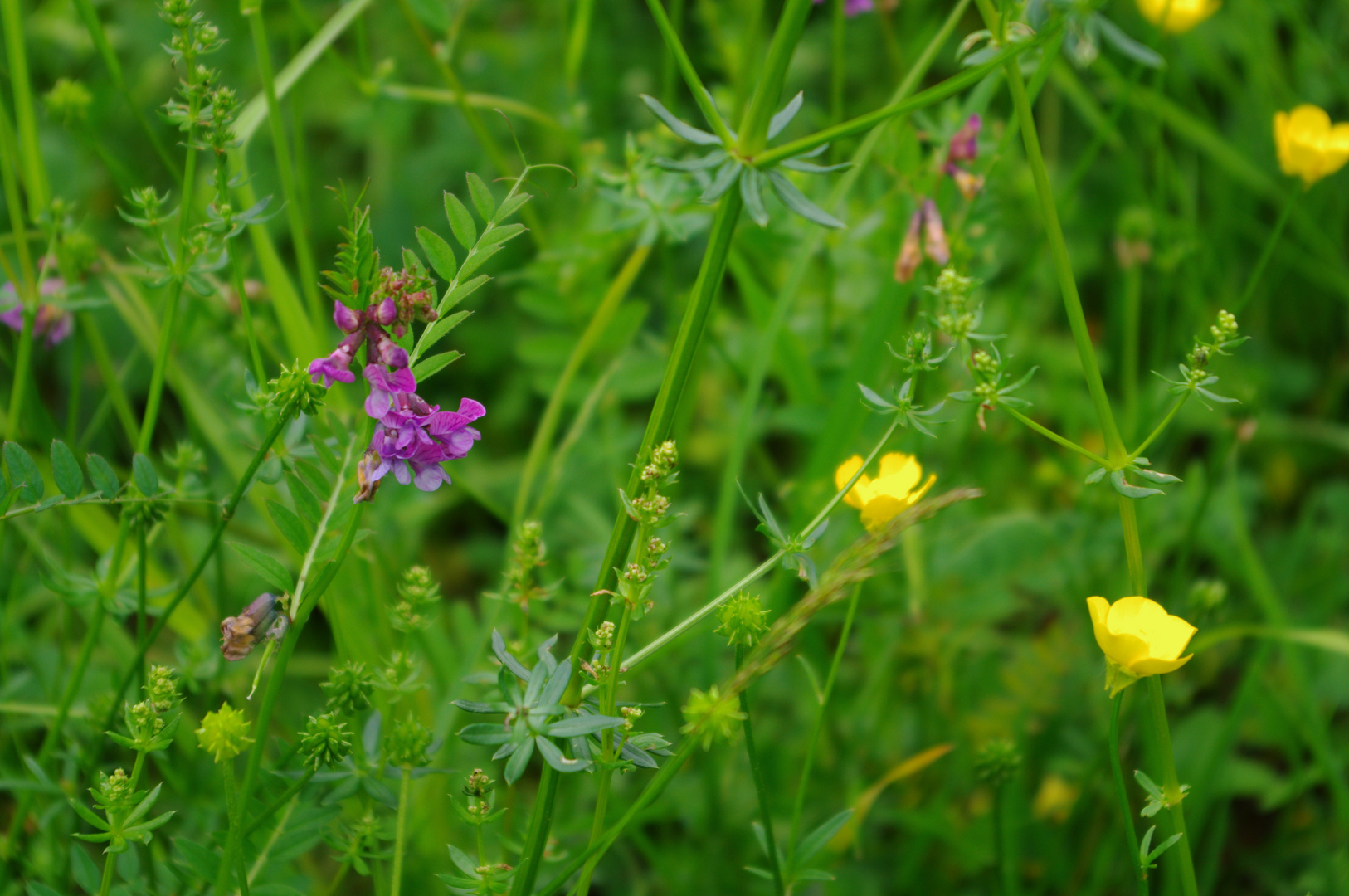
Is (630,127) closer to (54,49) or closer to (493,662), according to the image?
(54,49)

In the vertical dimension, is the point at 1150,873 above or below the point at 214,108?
below

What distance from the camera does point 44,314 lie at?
143 cm

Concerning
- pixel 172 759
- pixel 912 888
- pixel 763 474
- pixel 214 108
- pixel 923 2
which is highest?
pixel 214 108

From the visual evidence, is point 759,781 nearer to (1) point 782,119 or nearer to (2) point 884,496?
(2) point 884,496

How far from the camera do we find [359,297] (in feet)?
2.83

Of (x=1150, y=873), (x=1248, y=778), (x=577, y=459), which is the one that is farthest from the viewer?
(x=577, y=459)

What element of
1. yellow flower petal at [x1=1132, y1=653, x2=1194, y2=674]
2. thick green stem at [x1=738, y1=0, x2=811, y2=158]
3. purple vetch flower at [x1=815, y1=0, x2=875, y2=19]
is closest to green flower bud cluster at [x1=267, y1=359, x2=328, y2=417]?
thick green stem at [x1=738, y1=0, x2=811, y2=158]

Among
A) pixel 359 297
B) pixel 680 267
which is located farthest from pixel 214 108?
pixel 680 267

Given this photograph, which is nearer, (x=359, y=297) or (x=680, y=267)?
(x=359, y=297)

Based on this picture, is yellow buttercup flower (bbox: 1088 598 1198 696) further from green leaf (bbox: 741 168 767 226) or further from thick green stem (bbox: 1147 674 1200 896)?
green leaf (bbox: 741 168 767 226)

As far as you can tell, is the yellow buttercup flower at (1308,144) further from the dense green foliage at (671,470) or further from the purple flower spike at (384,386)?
the purple flower spike at (384,386)

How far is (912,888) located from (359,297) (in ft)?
4.39

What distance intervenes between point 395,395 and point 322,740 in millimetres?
359

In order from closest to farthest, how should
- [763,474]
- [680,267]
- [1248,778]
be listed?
[1248,778], [763,474], [680,267]
